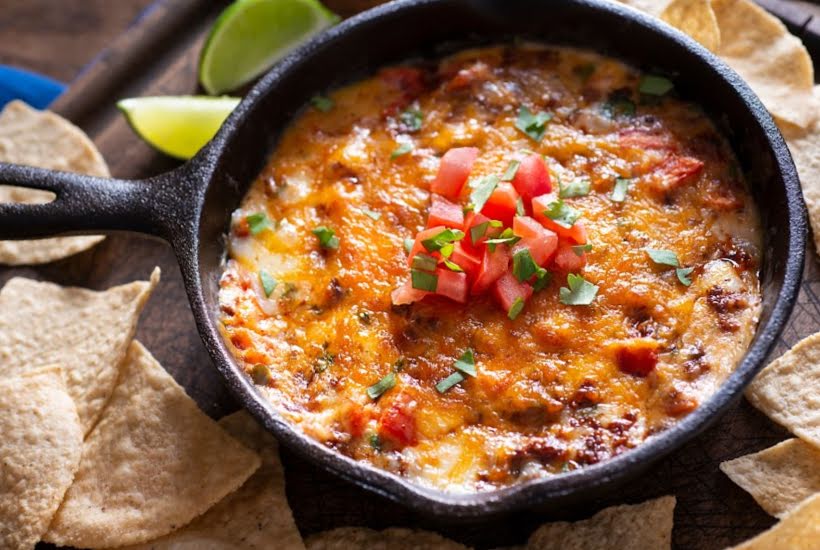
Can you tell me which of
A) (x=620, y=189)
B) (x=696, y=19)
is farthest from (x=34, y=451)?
(x=696, y=19)

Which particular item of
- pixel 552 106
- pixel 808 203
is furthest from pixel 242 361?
pixel 808 203

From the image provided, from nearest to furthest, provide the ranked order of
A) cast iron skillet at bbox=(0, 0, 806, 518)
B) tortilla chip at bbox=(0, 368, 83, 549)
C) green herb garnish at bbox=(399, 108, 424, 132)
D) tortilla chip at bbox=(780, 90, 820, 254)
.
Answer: cast iron skillet at bbox=(0, 0, 806, 518)
tortilla chip at bbox=(0, 368, 83, 549)
tortilla chip at bbox=(780, 90, 820, 254)
green herb garnish at bbox=(399, 108, 424, 132)

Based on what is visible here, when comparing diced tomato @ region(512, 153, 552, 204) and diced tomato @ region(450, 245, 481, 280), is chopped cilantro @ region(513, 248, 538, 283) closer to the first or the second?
diced tomato @ region(450, 245, 481, 280)

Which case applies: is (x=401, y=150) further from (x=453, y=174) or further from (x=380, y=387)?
(x=380, y=387)

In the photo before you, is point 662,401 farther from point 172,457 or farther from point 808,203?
point 172,457

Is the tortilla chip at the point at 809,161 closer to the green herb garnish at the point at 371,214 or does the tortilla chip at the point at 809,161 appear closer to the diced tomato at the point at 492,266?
the diced tomato at the point at 492,266

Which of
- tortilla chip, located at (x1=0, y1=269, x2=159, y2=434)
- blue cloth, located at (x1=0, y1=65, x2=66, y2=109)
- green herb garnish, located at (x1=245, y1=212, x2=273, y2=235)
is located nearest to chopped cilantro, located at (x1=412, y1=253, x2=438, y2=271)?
green herb garnish, located at (x1=245, y1=212, x2=273, y2=235)
